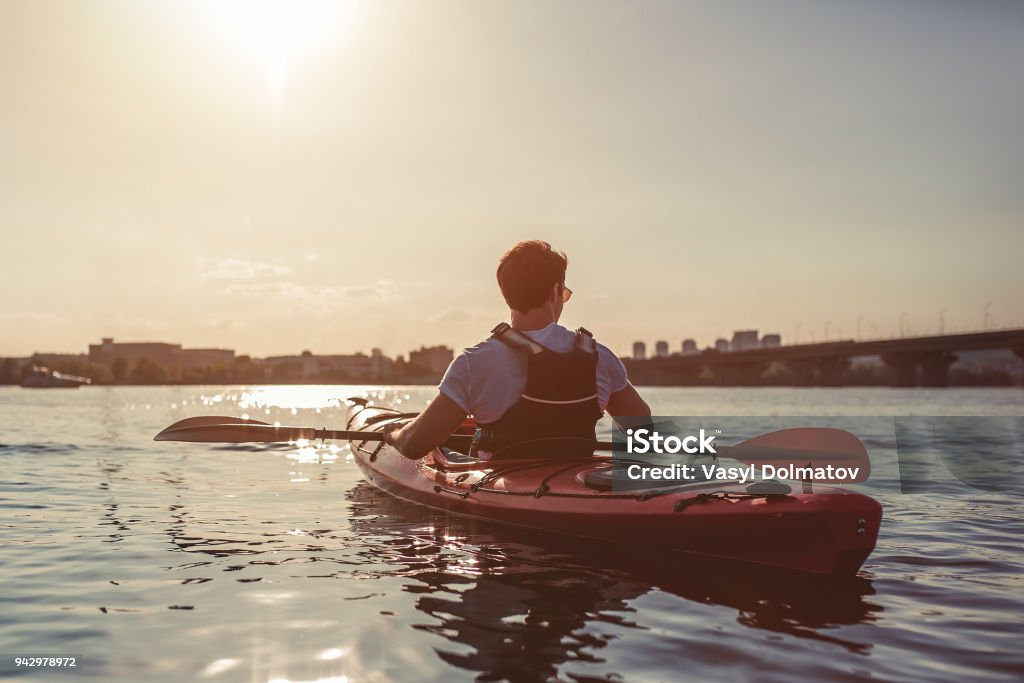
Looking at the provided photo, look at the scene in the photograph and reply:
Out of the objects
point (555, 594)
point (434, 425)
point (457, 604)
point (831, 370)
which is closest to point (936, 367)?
point (831, 370)

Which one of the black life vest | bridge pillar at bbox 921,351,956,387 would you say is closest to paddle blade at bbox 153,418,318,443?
the black life vest

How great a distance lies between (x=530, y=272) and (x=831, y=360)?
3435 inches

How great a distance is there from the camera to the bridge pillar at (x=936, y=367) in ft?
246

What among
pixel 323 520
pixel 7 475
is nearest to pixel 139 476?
pixel 7 475

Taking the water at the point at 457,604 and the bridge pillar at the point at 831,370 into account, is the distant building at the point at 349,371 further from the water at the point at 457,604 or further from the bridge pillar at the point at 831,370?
the water at the point at 457,604

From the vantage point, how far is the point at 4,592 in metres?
5.21

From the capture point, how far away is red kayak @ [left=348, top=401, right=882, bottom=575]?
16.2ft

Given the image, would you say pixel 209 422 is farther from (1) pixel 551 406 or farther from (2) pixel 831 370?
(2) pixel 831 370

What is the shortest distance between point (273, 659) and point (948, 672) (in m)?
3.32

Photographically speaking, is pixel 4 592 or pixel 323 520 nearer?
pixel 4 592

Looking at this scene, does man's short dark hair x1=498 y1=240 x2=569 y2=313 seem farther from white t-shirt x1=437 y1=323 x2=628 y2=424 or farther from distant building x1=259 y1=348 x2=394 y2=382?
distant building x1=259 y1=348 x2=394 y2=382

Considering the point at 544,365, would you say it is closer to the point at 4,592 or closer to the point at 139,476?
the point at 4,592

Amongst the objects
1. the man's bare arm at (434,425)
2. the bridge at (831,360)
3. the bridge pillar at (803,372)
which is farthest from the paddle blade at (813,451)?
the bridge pillar at (803,372)

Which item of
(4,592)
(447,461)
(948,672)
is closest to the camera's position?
(948,672)
